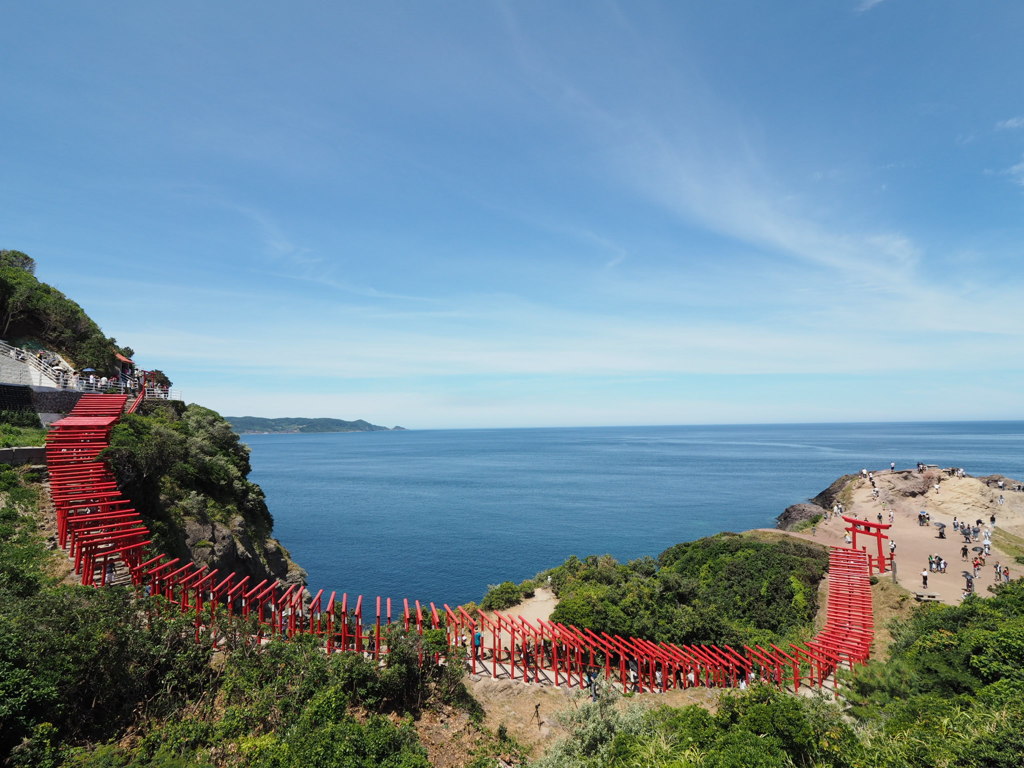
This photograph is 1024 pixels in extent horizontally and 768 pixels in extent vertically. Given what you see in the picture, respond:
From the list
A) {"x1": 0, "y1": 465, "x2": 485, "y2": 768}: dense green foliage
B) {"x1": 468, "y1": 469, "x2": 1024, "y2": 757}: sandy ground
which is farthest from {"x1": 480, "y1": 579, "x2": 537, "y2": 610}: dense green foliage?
{"x1": 0, "y1": 465, "x2": 485, "y2": 768}: dense green foliage

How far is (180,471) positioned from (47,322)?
26.5 m

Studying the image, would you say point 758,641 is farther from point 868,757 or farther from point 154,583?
point 154,583

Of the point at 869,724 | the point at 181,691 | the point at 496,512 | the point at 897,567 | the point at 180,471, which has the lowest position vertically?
the point at 496,512

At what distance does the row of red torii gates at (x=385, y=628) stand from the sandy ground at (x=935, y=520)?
13370 millimetres

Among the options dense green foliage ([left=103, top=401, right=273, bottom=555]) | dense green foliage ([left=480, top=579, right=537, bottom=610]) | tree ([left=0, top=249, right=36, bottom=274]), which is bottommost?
dense green foliage ([left=480, top=579, right=537, bottom=610])

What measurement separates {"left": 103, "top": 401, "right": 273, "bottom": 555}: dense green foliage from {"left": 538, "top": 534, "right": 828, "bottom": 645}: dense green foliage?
81.6 ft

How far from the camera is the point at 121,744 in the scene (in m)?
15.4

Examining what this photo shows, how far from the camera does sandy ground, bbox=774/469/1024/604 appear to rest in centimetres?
3934

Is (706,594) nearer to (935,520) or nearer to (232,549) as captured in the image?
(232,549)

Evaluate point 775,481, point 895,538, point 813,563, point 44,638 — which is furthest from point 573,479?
point 44,638

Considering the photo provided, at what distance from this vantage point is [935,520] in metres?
65.1

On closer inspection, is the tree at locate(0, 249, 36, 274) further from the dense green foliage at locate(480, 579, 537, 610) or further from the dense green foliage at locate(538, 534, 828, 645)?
the dense green foliage at locate(538, 534, 828, 645)

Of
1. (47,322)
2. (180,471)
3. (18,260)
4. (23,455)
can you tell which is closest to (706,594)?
(180,471)

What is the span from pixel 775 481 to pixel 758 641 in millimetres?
116640
